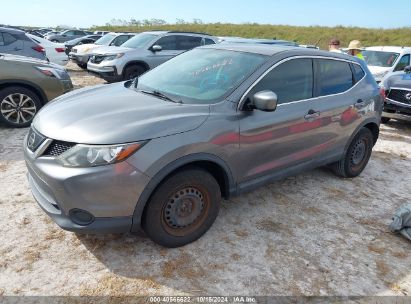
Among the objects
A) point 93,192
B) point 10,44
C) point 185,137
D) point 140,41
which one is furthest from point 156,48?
point 93,192

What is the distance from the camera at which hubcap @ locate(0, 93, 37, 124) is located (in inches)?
229

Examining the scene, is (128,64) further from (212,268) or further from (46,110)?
(212,268)

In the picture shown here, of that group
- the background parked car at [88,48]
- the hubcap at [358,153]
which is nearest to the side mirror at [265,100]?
the hubcap at [358,153]

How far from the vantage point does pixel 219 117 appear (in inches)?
120

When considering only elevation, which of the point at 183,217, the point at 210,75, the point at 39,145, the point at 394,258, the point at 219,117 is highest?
the point at 210,75

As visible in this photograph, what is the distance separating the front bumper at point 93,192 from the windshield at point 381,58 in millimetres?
10447

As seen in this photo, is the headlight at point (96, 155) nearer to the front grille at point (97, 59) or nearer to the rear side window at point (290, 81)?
the rear side window at point (290, 81)

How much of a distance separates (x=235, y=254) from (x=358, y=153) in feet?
8.95

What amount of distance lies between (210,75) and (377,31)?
131 feet

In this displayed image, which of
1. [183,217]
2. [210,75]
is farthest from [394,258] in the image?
[210,75]

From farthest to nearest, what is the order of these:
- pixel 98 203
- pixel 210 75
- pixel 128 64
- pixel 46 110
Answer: pixel 128 64, pixel 210 75, pixel 46 110, pixel 98 203

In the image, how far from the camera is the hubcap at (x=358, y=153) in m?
4.80

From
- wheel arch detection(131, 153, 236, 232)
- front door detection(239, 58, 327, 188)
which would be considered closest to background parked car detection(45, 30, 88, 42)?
front door detection(239, 58, 327, 188)

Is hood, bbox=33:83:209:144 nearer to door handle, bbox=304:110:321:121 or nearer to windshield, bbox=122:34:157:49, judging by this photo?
door handle, bbox=304:110:321:121
